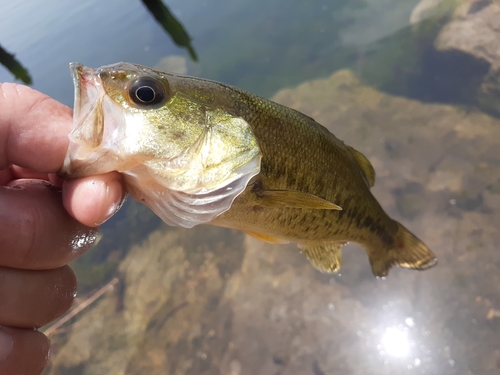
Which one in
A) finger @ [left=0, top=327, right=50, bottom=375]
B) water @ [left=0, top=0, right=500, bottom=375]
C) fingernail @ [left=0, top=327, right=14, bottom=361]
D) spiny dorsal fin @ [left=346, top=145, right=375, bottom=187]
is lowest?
water @ [left=0, top=0, right=500, bottom=375]

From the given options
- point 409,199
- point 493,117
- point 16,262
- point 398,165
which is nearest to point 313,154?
point 16,262

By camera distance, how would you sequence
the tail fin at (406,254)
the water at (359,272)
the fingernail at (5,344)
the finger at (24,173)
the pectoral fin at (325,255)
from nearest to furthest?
1. the fingernail at (5,344)
2. the finger at (24,173)
3. the pectoral fin at (325,255)
4. the tail fin at (406,254)
5. the water at (359,272)

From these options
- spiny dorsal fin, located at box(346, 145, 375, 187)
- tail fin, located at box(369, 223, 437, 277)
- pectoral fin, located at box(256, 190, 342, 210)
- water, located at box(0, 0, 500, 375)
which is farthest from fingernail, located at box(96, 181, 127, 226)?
water, located at box(0, 0, 500, 375)

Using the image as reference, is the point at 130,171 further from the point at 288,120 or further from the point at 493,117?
the point at 493,117

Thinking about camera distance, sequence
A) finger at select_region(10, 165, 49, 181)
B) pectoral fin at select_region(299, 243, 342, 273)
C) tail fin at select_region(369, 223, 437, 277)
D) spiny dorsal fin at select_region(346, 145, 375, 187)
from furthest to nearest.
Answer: tail fin at select_region(369, 223, 437, 277), pectoral fin at select_region(299, 243, 342, 273), spiny dorsal fin at select_region(346, 145, 375, 187), finger at select_region(10, 165, 49, 181)

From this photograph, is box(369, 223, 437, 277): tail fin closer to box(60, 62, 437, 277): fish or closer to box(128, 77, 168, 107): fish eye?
box(60, 62, 437, 277): fish

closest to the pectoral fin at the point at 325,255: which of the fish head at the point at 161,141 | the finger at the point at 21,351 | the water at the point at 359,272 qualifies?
the fish head at the point at 161,141

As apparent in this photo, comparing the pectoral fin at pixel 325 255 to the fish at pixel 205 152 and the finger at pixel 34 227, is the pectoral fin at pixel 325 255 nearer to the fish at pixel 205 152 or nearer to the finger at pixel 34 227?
the fish at pixel 205 152
